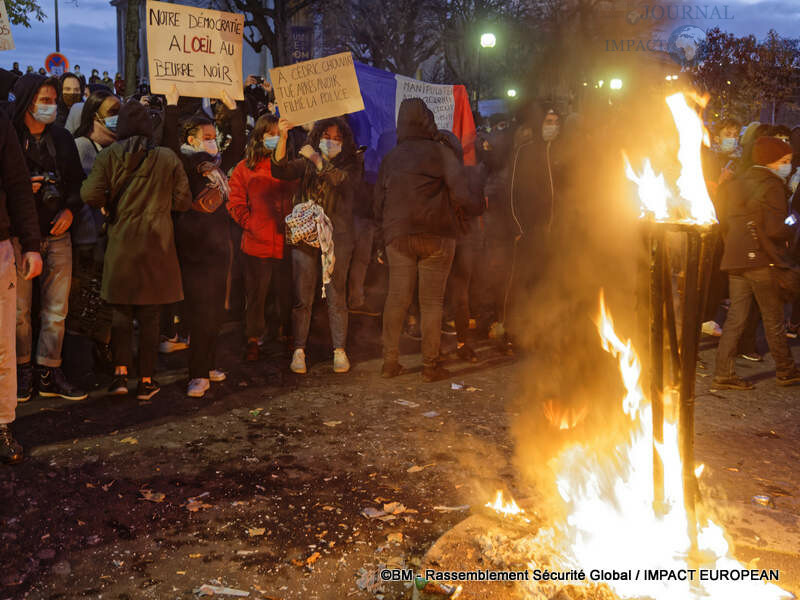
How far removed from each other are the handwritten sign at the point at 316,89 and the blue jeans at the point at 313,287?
4.16 ft

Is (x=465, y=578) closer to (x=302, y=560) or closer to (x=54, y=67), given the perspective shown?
(x=302, y=560)

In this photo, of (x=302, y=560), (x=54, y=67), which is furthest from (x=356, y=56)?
(x=302, y=560)

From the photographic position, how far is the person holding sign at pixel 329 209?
7211 mm

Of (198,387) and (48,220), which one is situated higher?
(48,220)

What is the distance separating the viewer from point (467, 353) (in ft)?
26.1

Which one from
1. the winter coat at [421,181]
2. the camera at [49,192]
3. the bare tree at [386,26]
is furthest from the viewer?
the bare tree at [386,26]

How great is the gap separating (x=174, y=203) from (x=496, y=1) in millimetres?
37651

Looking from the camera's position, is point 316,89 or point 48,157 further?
point 316,89

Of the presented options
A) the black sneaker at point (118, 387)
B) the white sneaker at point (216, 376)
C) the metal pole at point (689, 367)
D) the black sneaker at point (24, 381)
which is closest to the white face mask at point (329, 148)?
the white sneaker at point (216, 376)

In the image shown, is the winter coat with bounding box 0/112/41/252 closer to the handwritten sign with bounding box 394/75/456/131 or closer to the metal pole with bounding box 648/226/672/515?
the metal pole with bounding box 648/226/672/515

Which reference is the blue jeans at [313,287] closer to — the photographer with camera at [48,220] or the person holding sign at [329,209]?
the person holding sign at [329,209]

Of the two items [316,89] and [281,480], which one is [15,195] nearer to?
[281,480]

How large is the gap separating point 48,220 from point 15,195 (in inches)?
42.7

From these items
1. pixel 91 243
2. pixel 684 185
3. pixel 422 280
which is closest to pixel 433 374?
pixel 422 280
